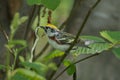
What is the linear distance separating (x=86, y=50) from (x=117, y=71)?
2794 millimetres

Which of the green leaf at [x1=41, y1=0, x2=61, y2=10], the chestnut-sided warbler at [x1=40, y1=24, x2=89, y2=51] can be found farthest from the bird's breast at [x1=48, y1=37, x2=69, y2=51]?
the green leaf at [x1=41, y1=0, x2=61, y2=10]

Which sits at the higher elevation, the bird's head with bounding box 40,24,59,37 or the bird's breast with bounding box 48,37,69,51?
the bird's head with bounding box 40,24,59,37

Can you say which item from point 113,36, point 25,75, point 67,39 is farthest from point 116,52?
point 25,75

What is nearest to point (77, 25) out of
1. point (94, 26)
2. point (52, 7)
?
point (94, 26)

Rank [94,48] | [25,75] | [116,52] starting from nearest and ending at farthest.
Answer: [25,75], [116,52], [94,48]

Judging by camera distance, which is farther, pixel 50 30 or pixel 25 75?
pixel 50 30

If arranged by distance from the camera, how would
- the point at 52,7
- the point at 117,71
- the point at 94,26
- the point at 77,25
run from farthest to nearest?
the point at 117,71, the point at 94,26, the point at 77,25, the point at 52,7

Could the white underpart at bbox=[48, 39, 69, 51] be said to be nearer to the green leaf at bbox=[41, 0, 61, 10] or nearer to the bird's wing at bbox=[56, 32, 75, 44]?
the bird's wing at bbox=[56, 32, 75, 44]

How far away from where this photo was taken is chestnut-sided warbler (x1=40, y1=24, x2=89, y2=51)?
4.46 feet

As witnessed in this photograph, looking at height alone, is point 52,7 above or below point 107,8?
above

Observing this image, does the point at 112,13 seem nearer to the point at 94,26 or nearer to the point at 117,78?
the point at 94,26

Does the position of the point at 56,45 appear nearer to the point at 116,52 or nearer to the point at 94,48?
the point at 94,48

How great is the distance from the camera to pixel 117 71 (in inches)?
161

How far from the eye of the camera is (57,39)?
1406mm
